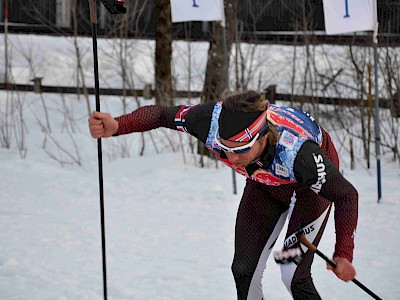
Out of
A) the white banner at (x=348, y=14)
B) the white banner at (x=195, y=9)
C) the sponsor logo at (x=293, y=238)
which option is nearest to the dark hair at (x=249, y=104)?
the sponsor logo at (x=293, y=238)

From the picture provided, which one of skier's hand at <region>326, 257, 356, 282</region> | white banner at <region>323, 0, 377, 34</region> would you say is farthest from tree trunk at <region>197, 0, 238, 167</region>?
skier's hand at <region>326, 257, 356, 282</region>

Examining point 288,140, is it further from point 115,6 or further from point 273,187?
point 115,6

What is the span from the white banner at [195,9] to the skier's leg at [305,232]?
4186 mm

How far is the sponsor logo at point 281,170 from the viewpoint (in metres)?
3.44

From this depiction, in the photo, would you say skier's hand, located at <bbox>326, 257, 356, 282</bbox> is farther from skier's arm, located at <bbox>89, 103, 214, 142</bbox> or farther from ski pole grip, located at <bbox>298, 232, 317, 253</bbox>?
skier's arm, located at <bbox>89, 103, 214, 142</bbox>

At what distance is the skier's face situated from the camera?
3320mm

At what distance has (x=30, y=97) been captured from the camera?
45.5 ft

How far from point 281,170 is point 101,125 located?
839mm

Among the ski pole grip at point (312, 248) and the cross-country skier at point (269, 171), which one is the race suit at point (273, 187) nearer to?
the cross-country skier at point (269, 171)

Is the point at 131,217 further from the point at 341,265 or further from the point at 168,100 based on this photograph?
the point at 341,265

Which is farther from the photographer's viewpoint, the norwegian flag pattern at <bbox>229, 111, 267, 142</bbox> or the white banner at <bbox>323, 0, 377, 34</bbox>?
the white banner at <bbox>323, 0, 377, 34</bbox>

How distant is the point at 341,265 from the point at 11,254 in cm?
338

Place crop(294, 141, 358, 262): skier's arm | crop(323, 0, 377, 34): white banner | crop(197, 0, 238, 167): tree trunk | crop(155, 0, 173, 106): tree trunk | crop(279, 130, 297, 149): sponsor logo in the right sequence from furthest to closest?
crop(155, 0, 173, 106): tree trunk < crop(197, 0, 238, 167): tree trunk < crop(323, 0, 377, 34): white banner < crop(279, 130, 297, 149): sponsor logo < crop(294, 141, 358, 262): skier's arm

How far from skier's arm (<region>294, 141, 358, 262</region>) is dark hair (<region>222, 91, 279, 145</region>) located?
0.48 feet
